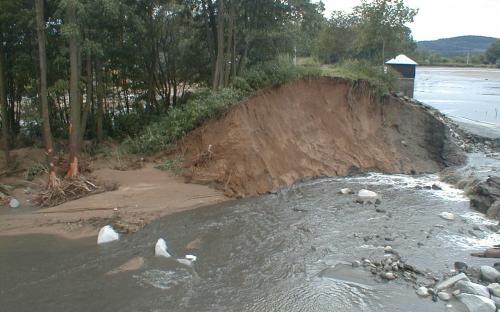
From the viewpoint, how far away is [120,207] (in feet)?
38.5

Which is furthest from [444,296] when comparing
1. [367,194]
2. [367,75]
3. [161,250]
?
[367,75]

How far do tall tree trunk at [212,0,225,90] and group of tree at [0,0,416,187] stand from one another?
0.04 meters

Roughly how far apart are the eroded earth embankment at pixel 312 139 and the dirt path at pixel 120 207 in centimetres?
84

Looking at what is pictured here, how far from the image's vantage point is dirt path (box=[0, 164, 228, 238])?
10.6m

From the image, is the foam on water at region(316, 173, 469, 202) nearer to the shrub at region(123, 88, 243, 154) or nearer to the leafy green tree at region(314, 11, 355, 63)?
the shrub at region(123, 88, 243, 154)

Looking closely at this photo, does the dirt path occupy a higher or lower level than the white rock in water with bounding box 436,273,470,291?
higher

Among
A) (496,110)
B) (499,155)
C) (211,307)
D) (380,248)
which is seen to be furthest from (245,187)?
(496,110)

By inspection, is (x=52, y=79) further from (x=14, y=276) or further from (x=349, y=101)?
(x=349, y=101)

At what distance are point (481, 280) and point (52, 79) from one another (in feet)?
42.1

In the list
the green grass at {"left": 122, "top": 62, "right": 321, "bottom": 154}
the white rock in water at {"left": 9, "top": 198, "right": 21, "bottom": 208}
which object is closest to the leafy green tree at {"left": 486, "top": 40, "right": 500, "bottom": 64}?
the green grass at {"left": 122, "top": 62, "right": 321, "bottom": 154}

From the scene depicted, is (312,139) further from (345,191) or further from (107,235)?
(107,235)

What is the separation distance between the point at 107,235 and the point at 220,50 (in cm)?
899

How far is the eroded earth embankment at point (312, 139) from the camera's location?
14.1m

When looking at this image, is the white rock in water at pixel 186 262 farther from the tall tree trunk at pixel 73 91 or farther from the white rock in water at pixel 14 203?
the white rock in water at pixel 14 203
